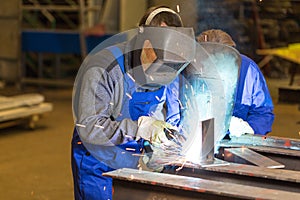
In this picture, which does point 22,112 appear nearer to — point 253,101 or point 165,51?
point 253,101

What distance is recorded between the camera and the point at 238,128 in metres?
2.43

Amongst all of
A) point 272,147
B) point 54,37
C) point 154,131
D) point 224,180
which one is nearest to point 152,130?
point 154,131

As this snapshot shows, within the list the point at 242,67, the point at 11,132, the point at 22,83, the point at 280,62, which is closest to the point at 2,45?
the point at 22,83

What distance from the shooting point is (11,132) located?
6.22 metres

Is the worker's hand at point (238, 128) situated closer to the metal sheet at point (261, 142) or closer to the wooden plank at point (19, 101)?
the metal sheet at point (261, 142)

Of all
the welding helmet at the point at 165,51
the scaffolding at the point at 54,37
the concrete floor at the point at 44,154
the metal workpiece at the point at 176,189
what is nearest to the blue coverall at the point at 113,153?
the welding helmet at the point at 165,51

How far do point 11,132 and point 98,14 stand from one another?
117 inches

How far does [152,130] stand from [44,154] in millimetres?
3461

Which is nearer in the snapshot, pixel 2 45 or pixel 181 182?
pixel 181 182

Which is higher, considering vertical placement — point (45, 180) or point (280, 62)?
point (280, 62)

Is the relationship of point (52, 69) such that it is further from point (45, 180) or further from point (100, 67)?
point (100, 67)

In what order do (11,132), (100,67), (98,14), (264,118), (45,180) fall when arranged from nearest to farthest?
(100,67) → (264,118) → (45,180) → (11,132) → (98,14)

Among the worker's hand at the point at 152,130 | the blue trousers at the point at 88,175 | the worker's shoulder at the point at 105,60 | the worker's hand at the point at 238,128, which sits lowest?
the blue trousers at the point at 88,175

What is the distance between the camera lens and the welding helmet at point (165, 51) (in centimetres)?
202
